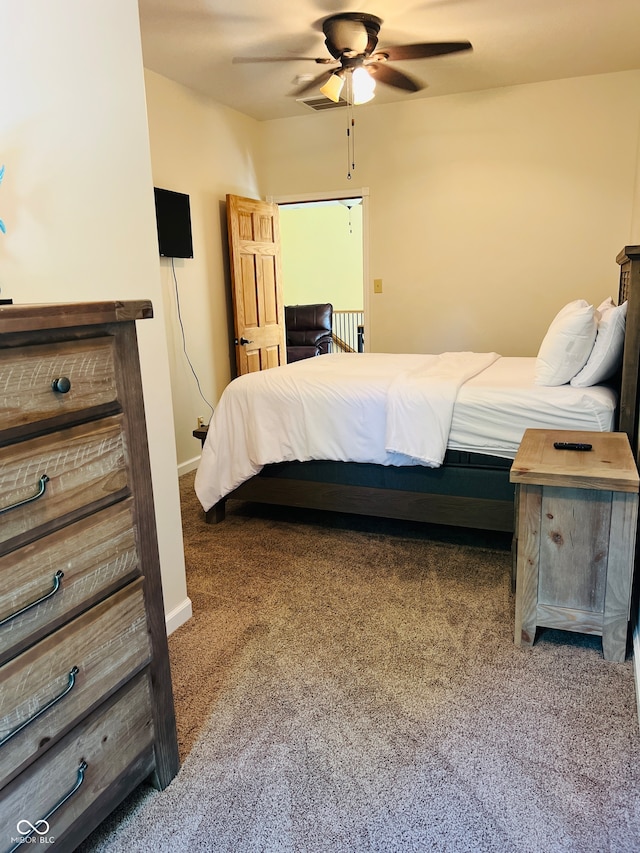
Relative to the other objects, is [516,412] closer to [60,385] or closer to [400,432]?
[400,432]

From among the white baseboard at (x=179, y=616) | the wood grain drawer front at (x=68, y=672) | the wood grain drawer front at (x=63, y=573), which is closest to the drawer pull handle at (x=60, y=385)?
the wood grain drawer front at (x=63, y=573)

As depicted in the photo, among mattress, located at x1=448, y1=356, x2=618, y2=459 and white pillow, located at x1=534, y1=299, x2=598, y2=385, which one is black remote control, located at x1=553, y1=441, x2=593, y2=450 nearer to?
mattress, located at x1=448, y1=356, x2=618, y2=459

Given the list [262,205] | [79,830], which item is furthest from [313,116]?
[79,830]

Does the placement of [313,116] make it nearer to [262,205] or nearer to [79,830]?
[262,205]

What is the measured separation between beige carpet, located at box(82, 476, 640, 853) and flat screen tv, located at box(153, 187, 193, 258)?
2.29m

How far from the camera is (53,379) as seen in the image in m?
1.12

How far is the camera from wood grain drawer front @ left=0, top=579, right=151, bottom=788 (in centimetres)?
107

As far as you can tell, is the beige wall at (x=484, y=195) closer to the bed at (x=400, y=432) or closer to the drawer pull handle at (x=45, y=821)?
the bed at (x=400, y=432)

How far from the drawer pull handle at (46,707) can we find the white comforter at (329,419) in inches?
71.3

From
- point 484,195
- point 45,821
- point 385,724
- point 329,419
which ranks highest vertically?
point 484,195

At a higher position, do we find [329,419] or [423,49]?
[423,49]

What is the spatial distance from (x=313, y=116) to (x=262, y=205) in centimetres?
89

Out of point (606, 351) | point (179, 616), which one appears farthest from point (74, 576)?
point (606, 351)

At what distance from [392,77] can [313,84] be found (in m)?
0.53
